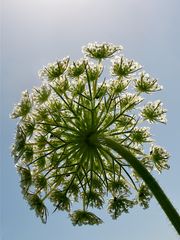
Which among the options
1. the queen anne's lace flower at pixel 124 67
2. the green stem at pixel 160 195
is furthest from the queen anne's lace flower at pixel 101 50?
the green stem at pixel 160 195

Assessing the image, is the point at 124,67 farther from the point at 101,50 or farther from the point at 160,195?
the point at 160,195

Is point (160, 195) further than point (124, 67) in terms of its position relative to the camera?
No

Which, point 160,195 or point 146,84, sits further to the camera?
point 146,84

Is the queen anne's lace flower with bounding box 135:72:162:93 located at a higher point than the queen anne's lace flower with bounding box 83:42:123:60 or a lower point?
lower

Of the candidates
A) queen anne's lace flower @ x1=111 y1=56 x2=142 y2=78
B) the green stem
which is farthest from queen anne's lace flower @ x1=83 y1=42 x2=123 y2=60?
the green stem

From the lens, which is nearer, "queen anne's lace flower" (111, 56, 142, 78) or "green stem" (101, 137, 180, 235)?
"green stem" (101, 137, 180, 235)

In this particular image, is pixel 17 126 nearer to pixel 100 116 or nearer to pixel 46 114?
pixel 46 114

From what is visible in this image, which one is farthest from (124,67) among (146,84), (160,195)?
(160,195)

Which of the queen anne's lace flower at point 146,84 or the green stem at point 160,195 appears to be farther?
the queen anne's lace flower at point 146,84

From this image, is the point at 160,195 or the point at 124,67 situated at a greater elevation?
the point at 124,67

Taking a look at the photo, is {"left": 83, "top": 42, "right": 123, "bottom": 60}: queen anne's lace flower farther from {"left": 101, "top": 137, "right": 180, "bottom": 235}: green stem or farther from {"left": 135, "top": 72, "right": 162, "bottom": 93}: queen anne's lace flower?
{"left": 101, "top": 137, "right": 180, "bottom": 235}: green stem

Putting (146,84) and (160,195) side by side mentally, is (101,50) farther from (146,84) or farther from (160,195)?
(160,195)

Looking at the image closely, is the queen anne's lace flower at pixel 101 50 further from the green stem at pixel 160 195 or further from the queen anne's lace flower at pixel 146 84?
the green stem at pixel 160 195
